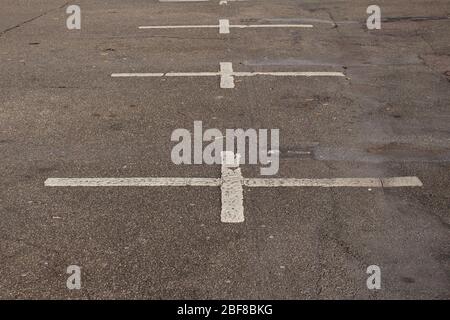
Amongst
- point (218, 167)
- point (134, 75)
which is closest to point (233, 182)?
point (218, 167)

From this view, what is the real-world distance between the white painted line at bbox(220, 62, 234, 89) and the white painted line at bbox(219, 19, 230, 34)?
234 centimetres

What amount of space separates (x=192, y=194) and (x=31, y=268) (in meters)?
1.84

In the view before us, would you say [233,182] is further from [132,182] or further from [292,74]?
[292,74]

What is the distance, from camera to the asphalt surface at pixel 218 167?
5.54 m

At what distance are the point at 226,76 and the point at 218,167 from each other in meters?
3.57

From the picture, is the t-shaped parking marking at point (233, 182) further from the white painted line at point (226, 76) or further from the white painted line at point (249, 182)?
the white painted line at point (226, 76)

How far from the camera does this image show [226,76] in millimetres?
10852

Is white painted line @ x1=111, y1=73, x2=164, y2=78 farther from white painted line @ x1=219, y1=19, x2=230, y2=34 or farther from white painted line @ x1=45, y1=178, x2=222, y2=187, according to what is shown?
white painted line @ x1=45, y1=178, x2=222, y2=187

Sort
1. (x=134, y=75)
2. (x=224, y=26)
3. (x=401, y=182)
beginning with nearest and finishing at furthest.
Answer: (x=401, y=182)
(x=134, y=75)
(x=224, y=26)

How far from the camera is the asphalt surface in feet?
18.2

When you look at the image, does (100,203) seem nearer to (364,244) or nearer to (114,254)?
(114,254)

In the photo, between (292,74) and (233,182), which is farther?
(292,74)

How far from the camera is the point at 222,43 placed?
42.2ft

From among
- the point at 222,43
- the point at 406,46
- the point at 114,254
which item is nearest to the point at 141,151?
the point at 114,254
